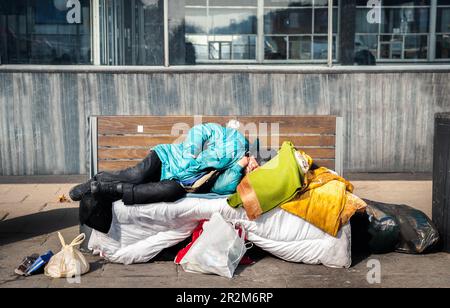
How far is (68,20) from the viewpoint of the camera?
29.3 feet

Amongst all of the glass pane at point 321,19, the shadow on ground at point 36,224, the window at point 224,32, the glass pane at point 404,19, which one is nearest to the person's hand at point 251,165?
the shadow on ground at point 36,224

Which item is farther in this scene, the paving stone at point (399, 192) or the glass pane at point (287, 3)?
the glass pane at point (287, 3)

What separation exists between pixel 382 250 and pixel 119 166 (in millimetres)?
2658

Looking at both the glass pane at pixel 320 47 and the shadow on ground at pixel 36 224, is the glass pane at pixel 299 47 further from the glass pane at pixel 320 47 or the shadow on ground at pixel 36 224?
the shadow on ground at pixel 36 224

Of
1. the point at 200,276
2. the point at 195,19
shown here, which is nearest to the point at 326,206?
the point at 200,276

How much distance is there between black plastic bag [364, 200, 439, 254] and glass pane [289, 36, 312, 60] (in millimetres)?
3766

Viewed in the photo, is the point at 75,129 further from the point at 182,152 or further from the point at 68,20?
the point at 182,152

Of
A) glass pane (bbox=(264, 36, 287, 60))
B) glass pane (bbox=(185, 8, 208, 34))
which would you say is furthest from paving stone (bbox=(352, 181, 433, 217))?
glass pane (bbox=(185, 8, 208, 34))

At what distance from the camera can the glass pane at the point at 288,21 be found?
9.12 m

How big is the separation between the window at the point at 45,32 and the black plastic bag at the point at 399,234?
479cm

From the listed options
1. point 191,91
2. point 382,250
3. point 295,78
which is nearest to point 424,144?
point 295,78

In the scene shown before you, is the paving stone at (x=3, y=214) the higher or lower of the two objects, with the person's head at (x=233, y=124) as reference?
lower

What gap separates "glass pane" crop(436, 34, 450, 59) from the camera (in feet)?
30.3

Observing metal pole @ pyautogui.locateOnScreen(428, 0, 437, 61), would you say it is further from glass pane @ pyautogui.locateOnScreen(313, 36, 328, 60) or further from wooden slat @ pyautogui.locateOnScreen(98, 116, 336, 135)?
wooden slat @ pyautogui.locateOnScreen(98, 116, 336, 135)
